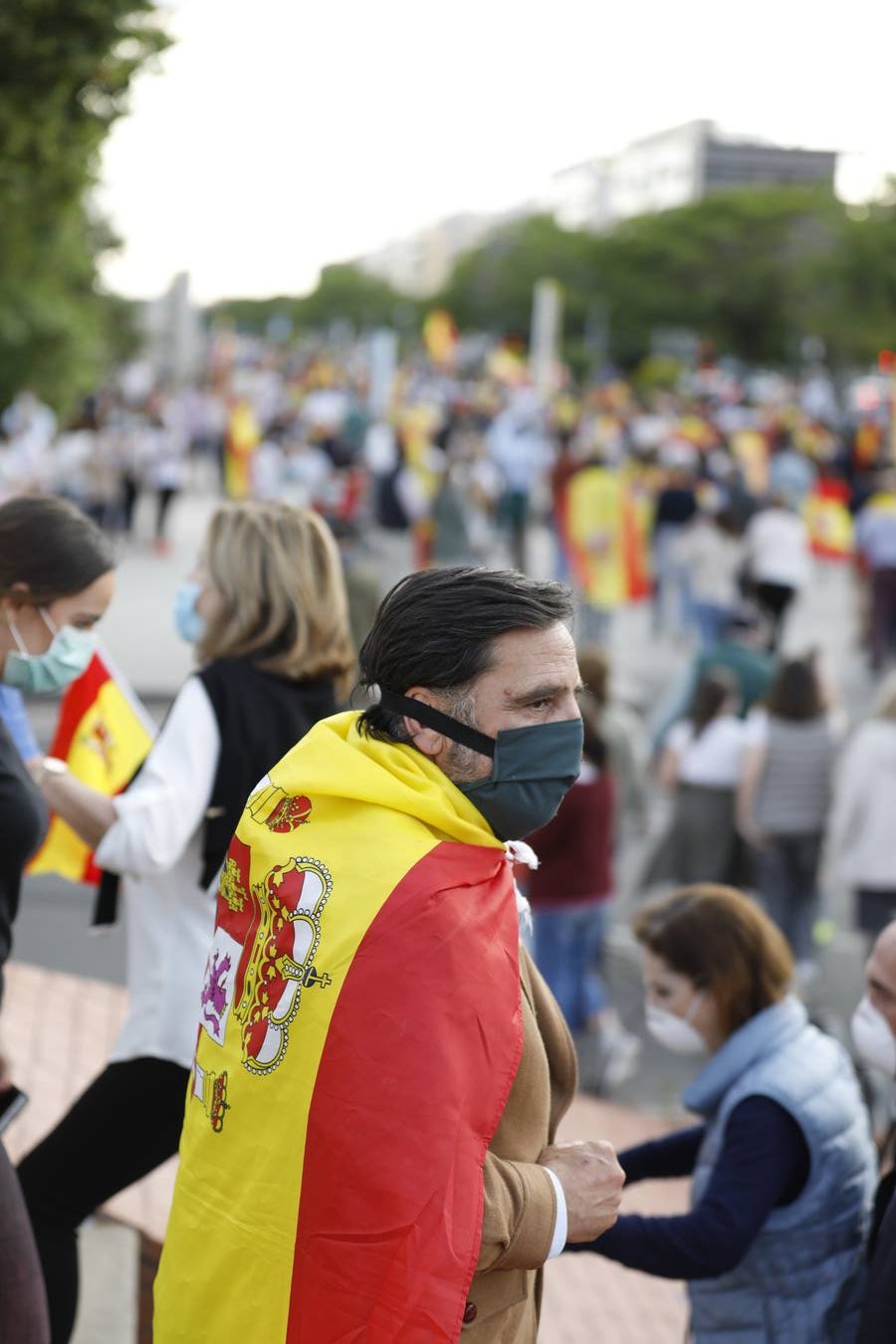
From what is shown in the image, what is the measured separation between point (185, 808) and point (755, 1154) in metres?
1.28

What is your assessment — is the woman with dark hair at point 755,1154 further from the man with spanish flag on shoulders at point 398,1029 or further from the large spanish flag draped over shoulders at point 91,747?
the large spanish flag draped over shoulders at point 91,747

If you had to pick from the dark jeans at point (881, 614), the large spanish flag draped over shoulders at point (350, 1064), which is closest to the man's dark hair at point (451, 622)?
the large spanish flag draped over shoulders at point (350, 1064)

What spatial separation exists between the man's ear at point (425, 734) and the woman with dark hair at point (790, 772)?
5.33 meters

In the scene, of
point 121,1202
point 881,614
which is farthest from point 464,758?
point 881,614

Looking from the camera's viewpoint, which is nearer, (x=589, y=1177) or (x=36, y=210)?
(x=589, y=1177)

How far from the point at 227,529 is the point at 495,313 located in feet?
373

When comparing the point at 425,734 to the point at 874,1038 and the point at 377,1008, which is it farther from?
the point at 874,1038

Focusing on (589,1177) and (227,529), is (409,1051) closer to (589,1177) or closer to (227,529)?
(589,1177)

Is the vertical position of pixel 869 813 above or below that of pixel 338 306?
below

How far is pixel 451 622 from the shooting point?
7.23 feet

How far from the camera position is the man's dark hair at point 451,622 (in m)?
2.20

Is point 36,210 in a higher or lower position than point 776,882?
higher

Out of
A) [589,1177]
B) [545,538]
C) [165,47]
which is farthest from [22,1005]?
[545,538]

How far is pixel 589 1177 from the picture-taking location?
7.36 ft
